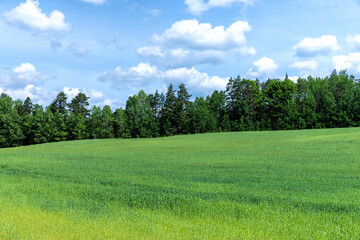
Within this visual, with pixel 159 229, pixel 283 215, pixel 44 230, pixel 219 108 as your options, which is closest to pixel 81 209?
pixel 44 230

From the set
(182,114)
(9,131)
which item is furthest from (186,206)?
(9,131)

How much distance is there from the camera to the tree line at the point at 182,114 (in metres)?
74.6

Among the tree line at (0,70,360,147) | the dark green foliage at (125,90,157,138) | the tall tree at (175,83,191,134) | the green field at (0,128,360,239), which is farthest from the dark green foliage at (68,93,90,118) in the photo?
the green field at (0,128,360,239)

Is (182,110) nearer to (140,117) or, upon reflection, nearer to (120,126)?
(140,117)

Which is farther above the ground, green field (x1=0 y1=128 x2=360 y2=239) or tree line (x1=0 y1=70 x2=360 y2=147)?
tree line (x1=0 y1=70 x2=360 y2=147)

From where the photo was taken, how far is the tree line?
7462cm

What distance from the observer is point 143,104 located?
86.4 meters

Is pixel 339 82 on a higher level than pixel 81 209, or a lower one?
higher

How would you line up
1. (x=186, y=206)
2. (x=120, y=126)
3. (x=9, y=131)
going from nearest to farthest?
(x=186, y=206) → (x=9, y=131) → (x=120, y=126)

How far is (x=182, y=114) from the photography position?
8194cm

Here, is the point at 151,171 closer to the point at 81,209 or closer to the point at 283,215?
the point at 81,209

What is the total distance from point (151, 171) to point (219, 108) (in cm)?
7568

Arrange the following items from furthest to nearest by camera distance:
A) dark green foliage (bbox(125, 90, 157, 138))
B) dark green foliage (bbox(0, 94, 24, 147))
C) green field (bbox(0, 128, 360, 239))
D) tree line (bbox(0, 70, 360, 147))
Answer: dark green foliage (bbox(125, 90, 157, 138)), dark green foliage (bbox(0, 94, 24, 147)), tree line (bbox(0, 70, 360, 147)), green field (bbox(0, 128, 360, 239))

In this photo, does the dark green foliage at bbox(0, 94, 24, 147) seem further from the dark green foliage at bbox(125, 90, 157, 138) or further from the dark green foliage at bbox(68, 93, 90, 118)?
the dark green foliage at bbox(125, 90, 157, 138)
